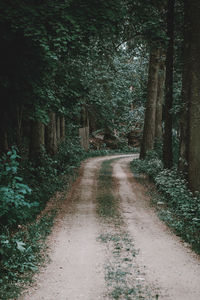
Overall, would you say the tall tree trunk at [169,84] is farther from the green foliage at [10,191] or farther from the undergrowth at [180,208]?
the green foliage at [10,191]

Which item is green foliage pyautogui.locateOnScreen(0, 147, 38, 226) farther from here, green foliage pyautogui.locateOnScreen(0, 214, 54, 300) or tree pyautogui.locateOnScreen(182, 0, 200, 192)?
tree pyautogui.locateOnScreen(182, 0, 200, 192)

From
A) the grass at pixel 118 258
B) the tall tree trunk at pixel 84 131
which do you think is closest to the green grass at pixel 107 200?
the grass at pixel 118 258

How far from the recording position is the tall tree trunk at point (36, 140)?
1677 cm

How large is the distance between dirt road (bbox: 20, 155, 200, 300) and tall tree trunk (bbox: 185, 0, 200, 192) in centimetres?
221

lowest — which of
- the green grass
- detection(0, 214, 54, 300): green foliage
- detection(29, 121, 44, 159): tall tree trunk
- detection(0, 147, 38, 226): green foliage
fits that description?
the green grass

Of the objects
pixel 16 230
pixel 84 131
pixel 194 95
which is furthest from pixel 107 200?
Answer: pixel 84 131

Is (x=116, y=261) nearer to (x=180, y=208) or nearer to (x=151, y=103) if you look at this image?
(x=180, y=208)

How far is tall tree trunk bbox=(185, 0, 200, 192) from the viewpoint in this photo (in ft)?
42.4

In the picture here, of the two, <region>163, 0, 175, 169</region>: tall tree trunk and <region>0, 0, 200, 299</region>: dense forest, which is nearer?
<region>0, 0, 200, 299</region>: dense forest

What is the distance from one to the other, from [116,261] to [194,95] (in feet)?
25.0

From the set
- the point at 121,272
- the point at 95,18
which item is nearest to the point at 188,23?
the point at 95,18

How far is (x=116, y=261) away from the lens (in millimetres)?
7605

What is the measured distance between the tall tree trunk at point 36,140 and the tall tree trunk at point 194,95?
722 cm

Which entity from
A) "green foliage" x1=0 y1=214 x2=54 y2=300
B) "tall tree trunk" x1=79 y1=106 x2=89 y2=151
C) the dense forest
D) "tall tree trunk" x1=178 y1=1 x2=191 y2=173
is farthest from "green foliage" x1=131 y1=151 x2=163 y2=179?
"green foliage" x1=0 y1=214 x2=54 y2=300
